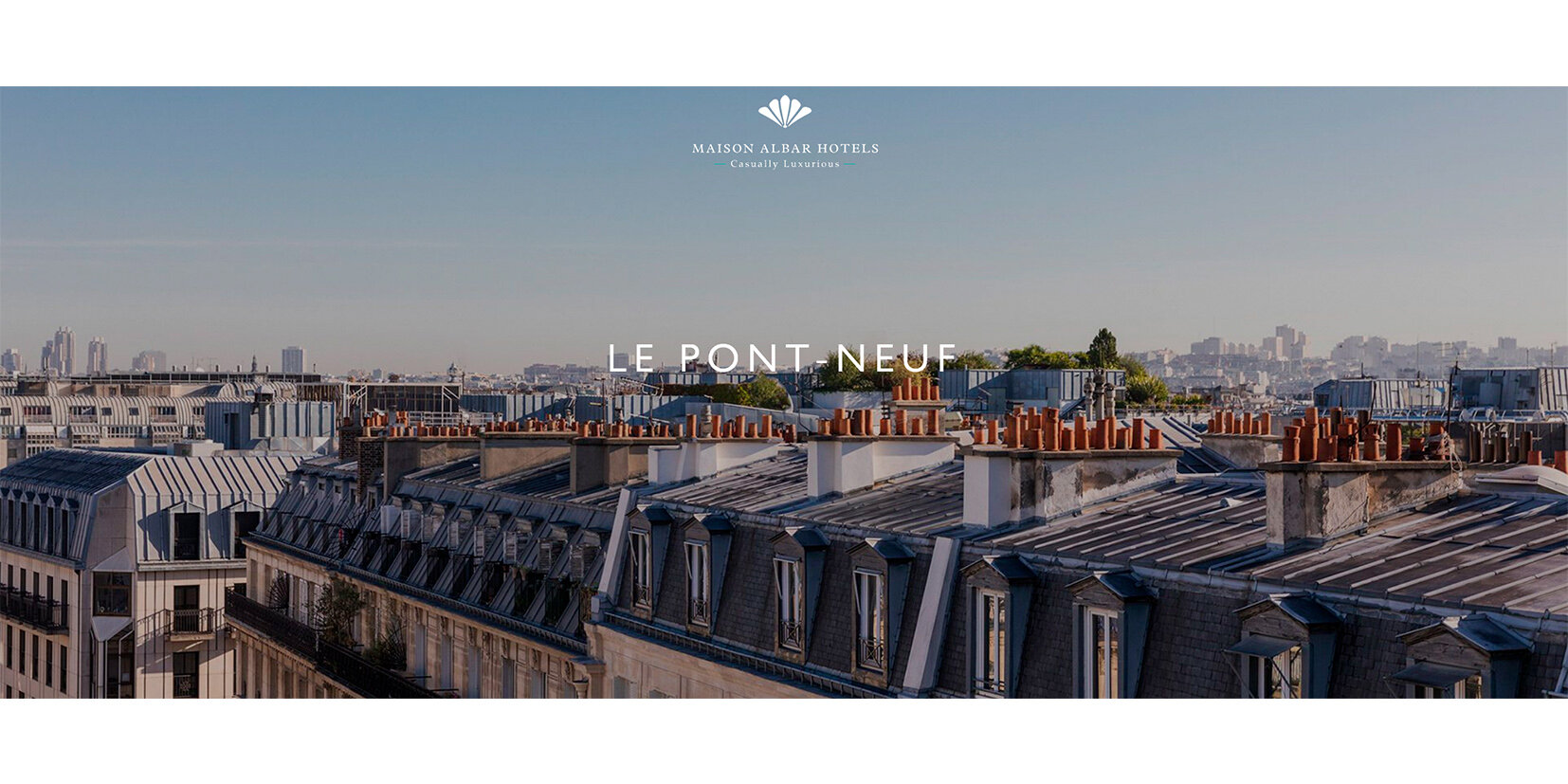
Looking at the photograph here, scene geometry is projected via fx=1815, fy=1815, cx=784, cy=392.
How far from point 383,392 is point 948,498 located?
63627 millimetres

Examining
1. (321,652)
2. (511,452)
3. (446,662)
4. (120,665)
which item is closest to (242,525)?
(120,665)

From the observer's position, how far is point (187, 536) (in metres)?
42.6

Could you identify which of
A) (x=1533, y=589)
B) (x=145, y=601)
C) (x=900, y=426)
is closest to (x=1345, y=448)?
(x=1533, y=589)

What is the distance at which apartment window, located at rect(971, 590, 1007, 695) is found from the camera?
46.4 feet

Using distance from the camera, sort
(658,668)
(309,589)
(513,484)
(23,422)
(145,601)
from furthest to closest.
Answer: (23,422) → (145,601) → (309,589) → (513,484) → (658,668)

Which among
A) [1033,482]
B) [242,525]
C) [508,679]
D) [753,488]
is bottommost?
[508,679]

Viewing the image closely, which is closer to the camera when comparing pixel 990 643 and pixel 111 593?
pixel 990 643

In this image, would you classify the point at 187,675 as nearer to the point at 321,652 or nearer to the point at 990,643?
the point at 321,652

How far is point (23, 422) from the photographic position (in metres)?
77.3

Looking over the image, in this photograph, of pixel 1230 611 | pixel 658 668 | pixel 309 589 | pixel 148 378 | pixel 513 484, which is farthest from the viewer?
pixel 148 378

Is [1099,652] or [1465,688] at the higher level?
[1465,688]

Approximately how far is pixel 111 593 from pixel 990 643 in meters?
31.9

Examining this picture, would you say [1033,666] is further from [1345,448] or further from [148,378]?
[148,378]

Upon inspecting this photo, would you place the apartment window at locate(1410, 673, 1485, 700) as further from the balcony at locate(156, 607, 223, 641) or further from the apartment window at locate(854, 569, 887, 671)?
the balcony at locate(156, 607, 223, 641)
